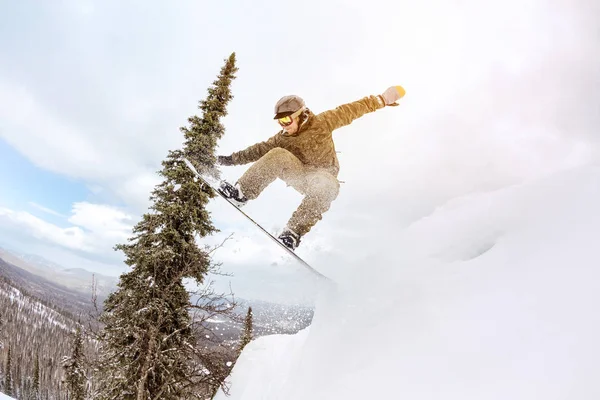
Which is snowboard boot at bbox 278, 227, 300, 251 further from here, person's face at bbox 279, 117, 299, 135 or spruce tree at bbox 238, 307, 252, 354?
spruce tree at bbox 238, 307, 252, 354

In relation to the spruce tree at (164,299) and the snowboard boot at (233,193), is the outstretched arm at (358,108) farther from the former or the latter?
the spruce tree at (164,299)

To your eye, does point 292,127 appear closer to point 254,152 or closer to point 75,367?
point 254,152

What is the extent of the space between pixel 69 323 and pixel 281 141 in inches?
8346

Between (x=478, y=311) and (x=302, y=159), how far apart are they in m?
4.19

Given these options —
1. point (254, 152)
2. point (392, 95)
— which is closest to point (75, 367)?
point (254, 152)

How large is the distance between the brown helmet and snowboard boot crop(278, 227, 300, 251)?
1722 millimetres

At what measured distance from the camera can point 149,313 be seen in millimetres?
10375

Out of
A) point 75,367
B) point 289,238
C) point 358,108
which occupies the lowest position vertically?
point 75,367

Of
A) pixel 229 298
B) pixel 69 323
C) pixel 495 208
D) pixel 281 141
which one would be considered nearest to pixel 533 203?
pixel 495 208

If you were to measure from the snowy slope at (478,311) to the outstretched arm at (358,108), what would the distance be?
2.59 m

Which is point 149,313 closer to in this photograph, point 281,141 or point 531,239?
point 281,141

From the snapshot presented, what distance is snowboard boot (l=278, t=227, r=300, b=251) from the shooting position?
227 inches

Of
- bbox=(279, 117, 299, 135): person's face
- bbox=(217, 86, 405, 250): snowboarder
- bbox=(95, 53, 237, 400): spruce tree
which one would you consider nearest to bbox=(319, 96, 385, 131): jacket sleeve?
bbox=(217, 86, 405, 250): snowboarder

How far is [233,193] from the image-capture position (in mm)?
5957
